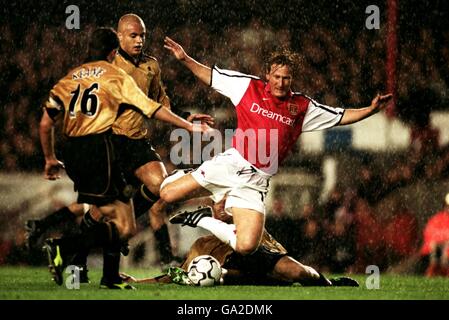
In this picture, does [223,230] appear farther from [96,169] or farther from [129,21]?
[129,21]

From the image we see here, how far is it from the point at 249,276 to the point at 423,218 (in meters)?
4.45

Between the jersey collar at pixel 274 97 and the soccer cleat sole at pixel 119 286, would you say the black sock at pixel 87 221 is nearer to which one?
the soccer cleat sole at pixel 119 286

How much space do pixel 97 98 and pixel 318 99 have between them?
6347 mm

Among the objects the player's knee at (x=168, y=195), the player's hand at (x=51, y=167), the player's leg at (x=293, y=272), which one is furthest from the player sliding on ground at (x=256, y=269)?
the player's hand at (x=51, y=167)

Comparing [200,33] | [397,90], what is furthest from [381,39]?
[200,33]

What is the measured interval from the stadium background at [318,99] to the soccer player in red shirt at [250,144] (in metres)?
3.47

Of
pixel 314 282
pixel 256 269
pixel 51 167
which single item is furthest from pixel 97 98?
pixel 314 282

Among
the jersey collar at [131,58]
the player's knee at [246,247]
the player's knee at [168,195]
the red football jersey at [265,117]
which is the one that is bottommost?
the player's knee at [246,247]

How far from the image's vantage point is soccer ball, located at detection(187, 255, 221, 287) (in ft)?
29.2

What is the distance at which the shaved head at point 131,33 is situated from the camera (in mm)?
9773

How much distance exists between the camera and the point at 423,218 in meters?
13.1

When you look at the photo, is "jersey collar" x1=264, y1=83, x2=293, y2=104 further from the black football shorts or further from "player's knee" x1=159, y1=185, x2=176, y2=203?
the black football shorts

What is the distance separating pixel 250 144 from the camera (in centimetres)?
922

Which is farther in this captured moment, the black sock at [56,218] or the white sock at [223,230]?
the white sock at [223,230]
